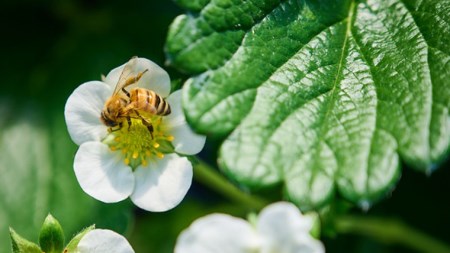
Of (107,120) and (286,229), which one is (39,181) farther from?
(286,229)

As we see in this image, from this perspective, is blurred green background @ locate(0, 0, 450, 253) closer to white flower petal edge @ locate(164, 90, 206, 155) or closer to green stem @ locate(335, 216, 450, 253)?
green stem @ locate(335, 216, 450, 253)

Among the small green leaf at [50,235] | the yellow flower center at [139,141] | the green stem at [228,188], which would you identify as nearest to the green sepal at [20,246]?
the small green leaf at [50,235]

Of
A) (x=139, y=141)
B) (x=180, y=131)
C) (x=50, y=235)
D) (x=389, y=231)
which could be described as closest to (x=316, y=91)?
(x=180, y=131)

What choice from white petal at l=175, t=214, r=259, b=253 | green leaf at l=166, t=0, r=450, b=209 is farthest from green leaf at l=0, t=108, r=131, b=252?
white petal at l=175, t=214, r=259, b=253

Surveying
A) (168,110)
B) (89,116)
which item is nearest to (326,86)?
(168,110)

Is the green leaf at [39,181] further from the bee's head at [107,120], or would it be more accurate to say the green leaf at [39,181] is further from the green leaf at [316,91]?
the green leaf at [316,91]

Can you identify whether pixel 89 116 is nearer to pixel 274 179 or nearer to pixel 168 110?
pixel 168 110
